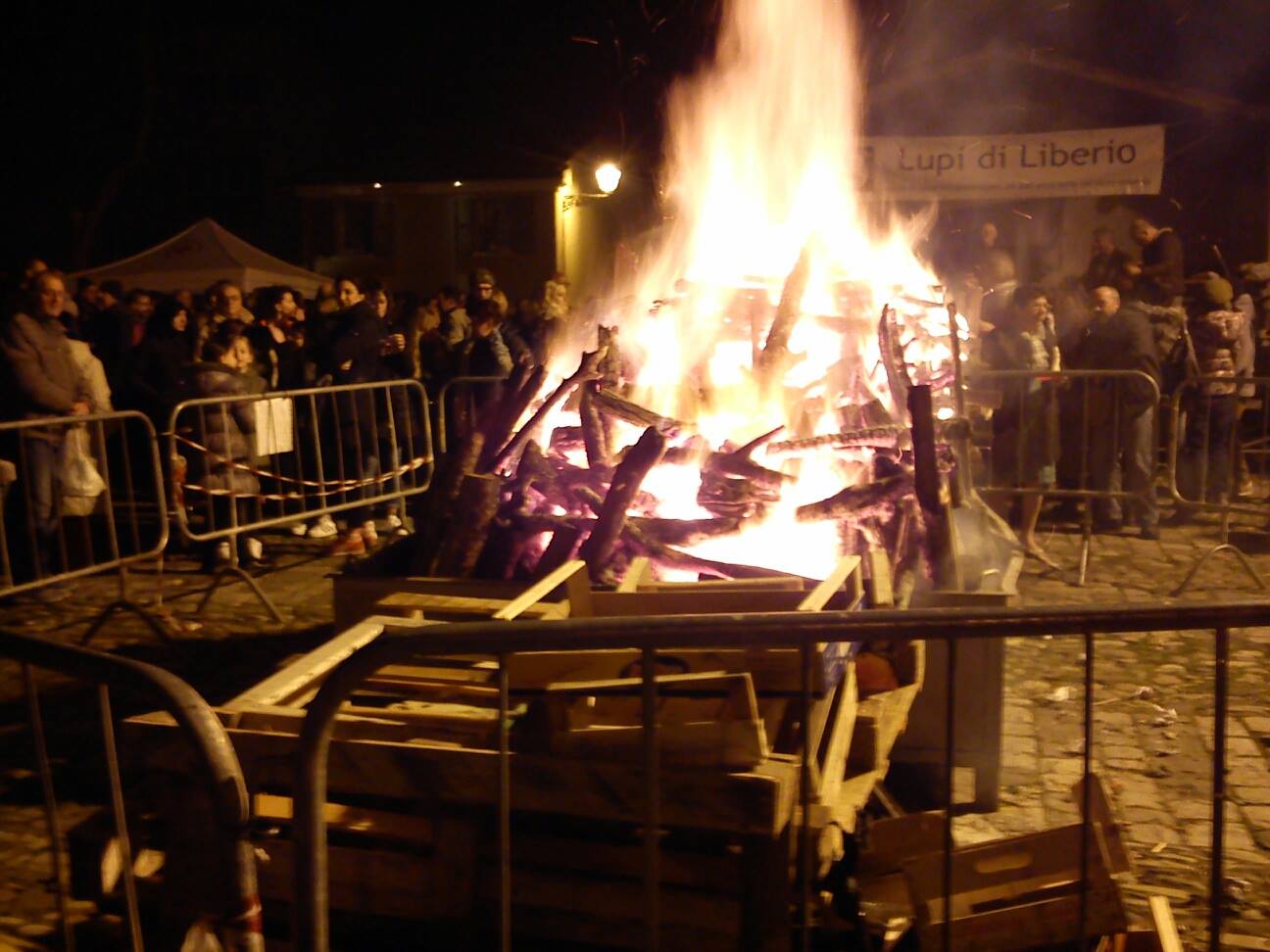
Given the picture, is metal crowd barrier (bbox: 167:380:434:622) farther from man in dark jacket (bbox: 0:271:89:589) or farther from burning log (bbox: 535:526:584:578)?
burning log (bbox: 535:526:584:578)

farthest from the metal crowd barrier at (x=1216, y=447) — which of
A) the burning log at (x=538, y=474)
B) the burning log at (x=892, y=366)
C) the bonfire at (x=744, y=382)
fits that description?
the burning log at (x=538, y=474)

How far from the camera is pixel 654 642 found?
2.82m

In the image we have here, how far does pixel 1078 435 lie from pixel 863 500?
Answer: 5687mm

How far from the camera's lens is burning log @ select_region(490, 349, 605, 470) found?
688 cm

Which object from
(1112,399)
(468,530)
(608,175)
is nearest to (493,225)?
(608,175)

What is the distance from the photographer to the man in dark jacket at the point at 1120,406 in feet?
35.4

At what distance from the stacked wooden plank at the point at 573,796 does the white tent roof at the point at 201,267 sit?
739 inches

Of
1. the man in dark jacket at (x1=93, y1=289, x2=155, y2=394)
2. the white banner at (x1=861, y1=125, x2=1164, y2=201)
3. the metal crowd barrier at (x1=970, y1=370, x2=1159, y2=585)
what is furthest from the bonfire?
the white banner at (x1=861, y1=125, x2=1164, y2=201)

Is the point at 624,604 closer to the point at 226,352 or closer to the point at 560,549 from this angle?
the point at 560,549

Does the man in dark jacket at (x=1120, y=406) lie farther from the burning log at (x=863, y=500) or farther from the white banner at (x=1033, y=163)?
the burning log at (x=863, y=500)

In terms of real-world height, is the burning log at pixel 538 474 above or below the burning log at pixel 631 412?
below

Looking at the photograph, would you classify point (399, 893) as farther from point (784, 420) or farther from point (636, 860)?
point (784, 420)

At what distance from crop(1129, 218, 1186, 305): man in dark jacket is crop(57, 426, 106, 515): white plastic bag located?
383 inches

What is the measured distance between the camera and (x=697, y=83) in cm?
845
